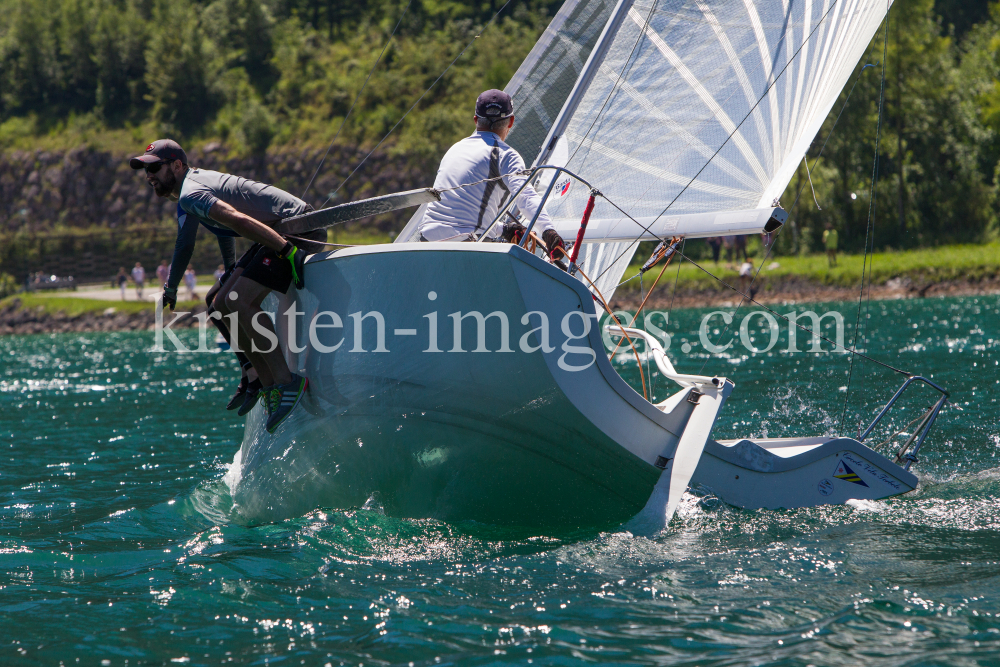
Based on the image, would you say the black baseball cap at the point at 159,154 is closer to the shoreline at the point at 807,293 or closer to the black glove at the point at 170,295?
the black glove at the point at 170,295

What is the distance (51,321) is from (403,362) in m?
40.7

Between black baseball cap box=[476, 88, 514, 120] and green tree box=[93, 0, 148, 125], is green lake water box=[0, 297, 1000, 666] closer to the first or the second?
black baseball cap box=[476, 88, 514, 120]

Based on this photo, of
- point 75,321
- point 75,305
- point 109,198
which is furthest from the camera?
point 109,198

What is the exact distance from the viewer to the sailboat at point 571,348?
4.23 meters

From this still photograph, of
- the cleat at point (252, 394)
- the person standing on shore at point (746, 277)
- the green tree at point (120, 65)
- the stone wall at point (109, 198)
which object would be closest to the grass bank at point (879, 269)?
the person standing on shore at point (746, 277)

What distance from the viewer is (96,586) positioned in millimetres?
4367

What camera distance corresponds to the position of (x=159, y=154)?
15.9 ft

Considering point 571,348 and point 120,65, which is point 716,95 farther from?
point 120,65

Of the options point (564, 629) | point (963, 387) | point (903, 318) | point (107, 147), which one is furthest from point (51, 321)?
point (564, 629)

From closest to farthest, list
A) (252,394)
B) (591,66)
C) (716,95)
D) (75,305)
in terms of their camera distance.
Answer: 1. (252,394)
2. (591,66)
3. (716,95)
4. (75,305)

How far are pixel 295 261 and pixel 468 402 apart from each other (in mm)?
1179

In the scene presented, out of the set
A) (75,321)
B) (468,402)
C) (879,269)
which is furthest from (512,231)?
(75,321)

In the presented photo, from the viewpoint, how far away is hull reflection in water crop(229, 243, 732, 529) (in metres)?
4.17

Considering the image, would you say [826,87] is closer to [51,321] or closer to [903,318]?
[903,318]
